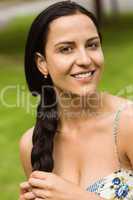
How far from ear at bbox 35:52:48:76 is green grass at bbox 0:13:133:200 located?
2.59 meters

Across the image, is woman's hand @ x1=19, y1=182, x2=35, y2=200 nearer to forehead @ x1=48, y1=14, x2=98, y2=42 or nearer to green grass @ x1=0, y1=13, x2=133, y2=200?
forehead @ x1=48, y1=14, x2=98, y2=42

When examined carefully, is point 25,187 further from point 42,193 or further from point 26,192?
point 42,193

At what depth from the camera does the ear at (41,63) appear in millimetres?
2771

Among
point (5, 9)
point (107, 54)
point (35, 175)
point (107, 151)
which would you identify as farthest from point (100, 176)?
point (5, 9)

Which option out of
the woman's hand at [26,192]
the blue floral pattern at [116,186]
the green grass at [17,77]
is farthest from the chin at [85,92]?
the green grass at [17,77]

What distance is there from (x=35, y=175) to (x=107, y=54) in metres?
8.07

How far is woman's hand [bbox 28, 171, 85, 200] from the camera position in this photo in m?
2.58

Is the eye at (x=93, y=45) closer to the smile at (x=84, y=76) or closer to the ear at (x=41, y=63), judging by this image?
the smile at (x=84, y=76)

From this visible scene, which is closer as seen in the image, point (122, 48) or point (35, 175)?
point (35, 175)

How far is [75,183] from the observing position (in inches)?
108

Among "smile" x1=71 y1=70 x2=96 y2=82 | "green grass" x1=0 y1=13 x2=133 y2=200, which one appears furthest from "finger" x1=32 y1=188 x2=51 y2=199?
"green grass" x1=0 y1=13 x2=133 y2=200

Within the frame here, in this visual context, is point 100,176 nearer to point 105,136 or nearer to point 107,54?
point 105,136

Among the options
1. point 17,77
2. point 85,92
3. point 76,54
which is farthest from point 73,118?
point 17,77

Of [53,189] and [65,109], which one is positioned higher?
[65,109]
